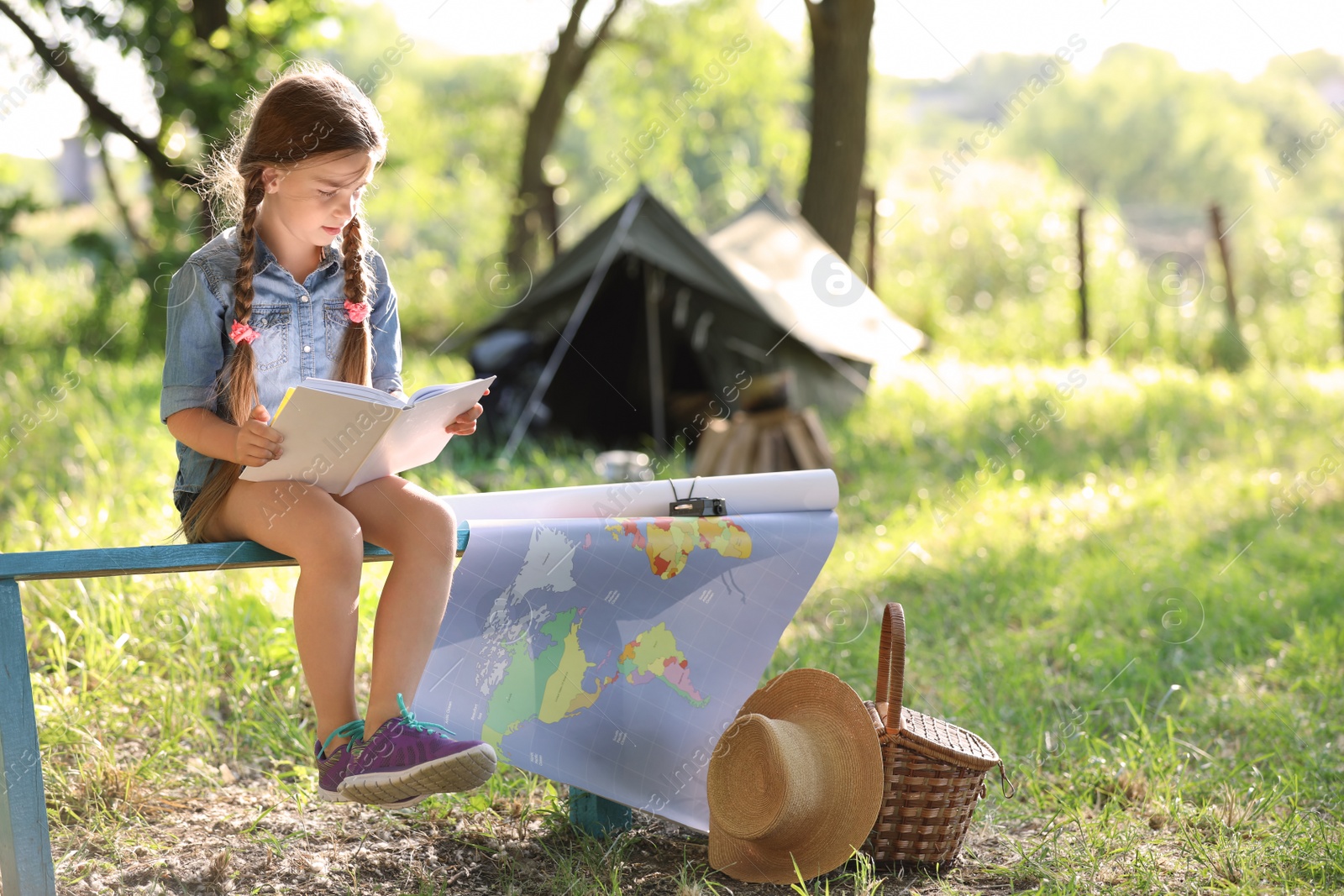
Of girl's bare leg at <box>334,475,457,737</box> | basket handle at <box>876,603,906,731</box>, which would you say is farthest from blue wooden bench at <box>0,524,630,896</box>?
basket handle at <box>876,603,906,731</box>

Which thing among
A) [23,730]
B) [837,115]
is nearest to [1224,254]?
[837,115]

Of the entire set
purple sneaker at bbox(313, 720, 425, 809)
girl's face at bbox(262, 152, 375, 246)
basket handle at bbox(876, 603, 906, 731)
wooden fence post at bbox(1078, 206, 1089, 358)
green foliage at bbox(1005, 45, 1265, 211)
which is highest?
girl's face at bbox(262, 152, 375, 246)

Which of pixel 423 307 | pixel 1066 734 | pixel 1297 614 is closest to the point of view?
pixel 1066 734

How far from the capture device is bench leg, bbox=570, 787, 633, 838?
2.36 m

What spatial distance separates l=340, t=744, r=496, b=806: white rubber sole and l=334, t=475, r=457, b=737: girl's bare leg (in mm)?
117

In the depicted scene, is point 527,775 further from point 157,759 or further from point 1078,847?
point 1078,847

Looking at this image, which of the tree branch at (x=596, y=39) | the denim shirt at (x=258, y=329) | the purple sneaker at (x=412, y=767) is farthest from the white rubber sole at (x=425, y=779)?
the tree branch at (x=596, y=39)

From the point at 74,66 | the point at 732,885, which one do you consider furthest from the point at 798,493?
the point at 74,66

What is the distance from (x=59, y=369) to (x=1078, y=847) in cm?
639

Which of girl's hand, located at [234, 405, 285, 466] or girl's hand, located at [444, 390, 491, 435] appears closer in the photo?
girl's hand, located at [234, 405, 285, 466]

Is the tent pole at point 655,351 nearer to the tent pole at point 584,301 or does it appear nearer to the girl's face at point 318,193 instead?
the tent pole at point 584,301

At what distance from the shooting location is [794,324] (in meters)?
6.13

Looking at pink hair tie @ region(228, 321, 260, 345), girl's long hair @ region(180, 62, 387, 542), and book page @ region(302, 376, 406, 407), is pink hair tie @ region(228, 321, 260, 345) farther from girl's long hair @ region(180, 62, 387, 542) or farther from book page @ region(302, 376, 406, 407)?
book page @ region(302, 376, 406, 407)

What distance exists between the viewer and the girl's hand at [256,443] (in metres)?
1.89
